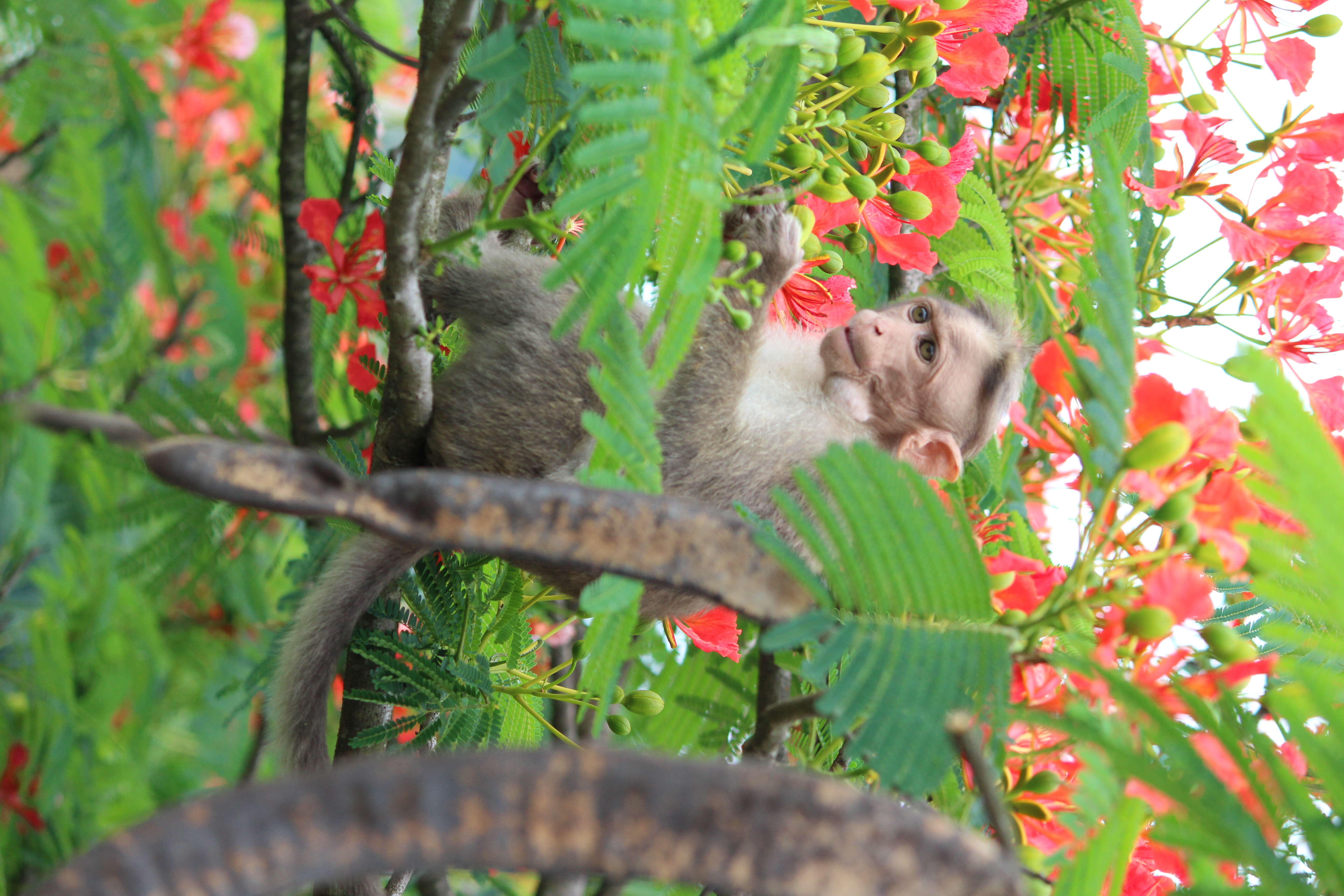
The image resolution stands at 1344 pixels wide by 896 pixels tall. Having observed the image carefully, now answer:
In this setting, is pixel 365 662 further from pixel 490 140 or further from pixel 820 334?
pixel 820 334

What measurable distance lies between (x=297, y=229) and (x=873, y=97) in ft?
4.06

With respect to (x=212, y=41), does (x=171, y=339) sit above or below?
below

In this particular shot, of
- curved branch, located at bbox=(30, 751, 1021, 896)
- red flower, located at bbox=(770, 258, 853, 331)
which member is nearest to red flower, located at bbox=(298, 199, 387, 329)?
red flower, located at bbox=(770, 258, 853, 331)

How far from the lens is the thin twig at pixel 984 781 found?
0.57 metres

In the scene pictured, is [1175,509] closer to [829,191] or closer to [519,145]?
[829,191]

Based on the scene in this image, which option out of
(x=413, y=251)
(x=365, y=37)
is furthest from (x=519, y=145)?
(x=413, y=251)

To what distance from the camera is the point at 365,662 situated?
1492 millimetres

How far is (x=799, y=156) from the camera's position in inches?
46.9

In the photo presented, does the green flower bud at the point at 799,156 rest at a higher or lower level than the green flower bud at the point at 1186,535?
higher

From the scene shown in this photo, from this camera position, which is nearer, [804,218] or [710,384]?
[804,218]

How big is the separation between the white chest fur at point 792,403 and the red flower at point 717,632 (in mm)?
475

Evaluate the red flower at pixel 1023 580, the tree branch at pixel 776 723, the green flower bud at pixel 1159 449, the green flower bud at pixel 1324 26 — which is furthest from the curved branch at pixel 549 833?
the green flower bud at pixel 1324 26

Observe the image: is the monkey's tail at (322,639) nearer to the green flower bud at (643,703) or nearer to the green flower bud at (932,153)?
the green flower bud at (643,703)

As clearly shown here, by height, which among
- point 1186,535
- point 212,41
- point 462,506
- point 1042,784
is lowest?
point 1042,784
